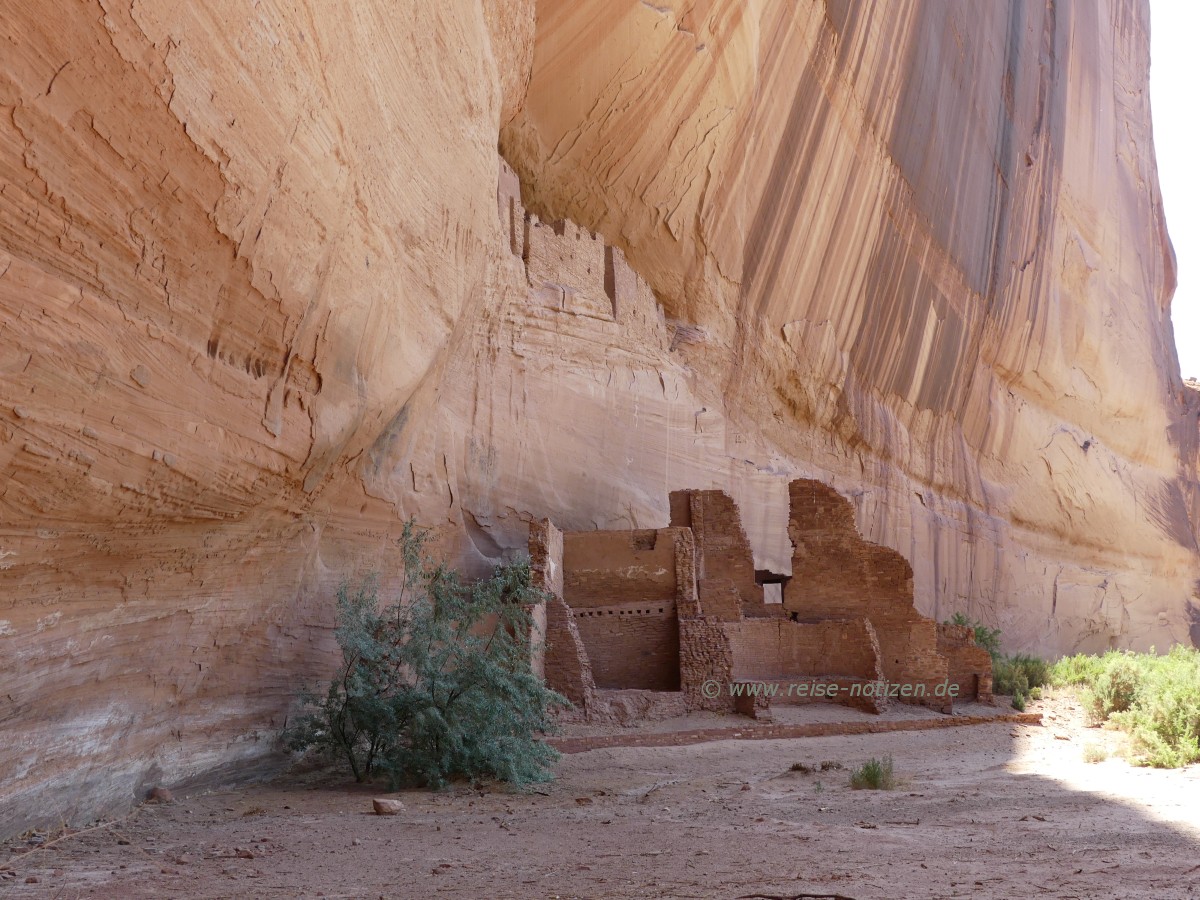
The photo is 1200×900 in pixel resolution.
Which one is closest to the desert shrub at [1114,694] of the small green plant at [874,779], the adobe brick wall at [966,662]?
the adobe brick wall at [966,662]

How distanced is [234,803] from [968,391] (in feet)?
68.9

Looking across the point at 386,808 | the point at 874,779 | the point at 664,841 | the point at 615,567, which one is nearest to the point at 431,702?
the point at 386,808

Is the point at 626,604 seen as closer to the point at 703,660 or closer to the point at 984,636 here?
the point at 703,660

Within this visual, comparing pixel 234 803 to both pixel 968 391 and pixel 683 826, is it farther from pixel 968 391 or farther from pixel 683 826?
pixel 968 391

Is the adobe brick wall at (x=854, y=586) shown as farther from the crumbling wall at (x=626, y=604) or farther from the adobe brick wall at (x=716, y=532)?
the crumbling wall at (x=626, y=604)

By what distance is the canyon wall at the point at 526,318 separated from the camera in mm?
5504

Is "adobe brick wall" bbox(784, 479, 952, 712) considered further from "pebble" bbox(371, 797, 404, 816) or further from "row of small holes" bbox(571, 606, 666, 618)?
"pebble" bbox(371, 797, 404, 816)

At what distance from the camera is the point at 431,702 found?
7.97 meters

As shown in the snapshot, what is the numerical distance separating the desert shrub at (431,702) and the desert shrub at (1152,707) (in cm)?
620

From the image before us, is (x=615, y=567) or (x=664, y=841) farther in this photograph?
(x=615, y=567)

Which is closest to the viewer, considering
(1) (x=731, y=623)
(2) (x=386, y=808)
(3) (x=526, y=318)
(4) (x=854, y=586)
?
(2) (x=386, y=808)

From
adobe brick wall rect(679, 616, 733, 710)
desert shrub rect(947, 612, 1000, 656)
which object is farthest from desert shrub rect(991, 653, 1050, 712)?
adobe brick wall rect(679, 616, 733, 710)

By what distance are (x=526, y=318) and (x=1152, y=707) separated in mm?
9829

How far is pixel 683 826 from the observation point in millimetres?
6234
